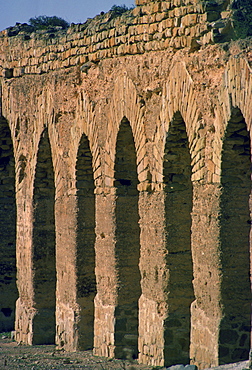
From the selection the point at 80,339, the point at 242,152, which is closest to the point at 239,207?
the point at 242,152

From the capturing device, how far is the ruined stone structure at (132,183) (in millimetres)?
11469

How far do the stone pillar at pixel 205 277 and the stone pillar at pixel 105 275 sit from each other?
2013 millimetres

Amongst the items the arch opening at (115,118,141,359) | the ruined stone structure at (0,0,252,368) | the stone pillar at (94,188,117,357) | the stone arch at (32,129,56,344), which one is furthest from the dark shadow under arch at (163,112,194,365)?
the stone arch at (32,129,56,344)

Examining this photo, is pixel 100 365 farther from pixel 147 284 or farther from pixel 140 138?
pixel 140 138

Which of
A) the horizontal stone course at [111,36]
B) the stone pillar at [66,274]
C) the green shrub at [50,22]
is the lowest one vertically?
the stone pillar at [66,274]

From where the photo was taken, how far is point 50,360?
14.5m

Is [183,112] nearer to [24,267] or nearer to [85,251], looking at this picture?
[85,251]

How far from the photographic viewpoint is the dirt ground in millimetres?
13391

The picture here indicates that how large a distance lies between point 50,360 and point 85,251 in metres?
1.77

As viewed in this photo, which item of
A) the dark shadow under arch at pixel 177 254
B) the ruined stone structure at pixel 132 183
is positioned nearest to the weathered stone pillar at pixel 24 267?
the ruined stone structure at pixel 132 183

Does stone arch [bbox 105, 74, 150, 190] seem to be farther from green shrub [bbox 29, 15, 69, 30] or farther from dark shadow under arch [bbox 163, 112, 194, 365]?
green shrub [bbox 29, 15, 69, 30]

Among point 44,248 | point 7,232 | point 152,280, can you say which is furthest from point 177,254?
point 7,232

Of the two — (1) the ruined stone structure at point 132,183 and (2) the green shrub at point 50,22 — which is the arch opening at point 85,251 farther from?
(2) the green shrub at point 50,22

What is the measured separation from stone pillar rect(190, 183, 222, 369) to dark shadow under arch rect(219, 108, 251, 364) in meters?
0.09
